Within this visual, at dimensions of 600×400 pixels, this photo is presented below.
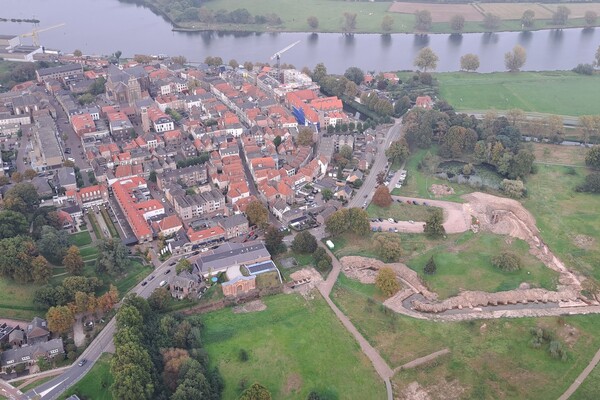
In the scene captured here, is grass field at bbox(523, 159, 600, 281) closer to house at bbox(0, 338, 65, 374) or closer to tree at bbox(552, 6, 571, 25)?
house at bbox(0, 338, 65, 374)

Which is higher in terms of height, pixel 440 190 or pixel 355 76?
pixel 355 76

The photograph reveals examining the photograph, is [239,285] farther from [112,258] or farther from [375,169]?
[375,169]

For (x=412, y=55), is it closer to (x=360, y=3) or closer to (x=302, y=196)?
(x=360, y=3)

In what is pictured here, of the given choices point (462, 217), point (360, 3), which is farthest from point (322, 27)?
point (462, 217)

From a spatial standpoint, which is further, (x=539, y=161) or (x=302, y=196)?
(x=539, y=161)

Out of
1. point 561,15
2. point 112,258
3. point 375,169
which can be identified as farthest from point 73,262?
point 561,15

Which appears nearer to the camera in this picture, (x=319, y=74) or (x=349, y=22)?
(x=319, y=74)

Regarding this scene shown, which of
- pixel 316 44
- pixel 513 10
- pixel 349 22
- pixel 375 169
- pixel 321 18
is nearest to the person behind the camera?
pixel 375 169
